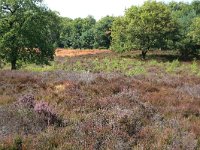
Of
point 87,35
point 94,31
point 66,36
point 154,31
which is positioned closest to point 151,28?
point 154,31

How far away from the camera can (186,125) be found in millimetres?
7973

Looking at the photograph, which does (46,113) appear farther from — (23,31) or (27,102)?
(23,31)

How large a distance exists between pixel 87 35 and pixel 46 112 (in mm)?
82316

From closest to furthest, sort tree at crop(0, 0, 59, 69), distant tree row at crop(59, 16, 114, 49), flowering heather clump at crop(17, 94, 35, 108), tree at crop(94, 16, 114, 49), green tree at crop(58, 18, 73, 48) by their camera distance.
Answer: flowering heather clump at crop(17, 94, 35, 108) → tree at crop(0, 0, 59, 69) → tree at crop(94, 16, 114, 49) → distant tree row at crop(59, 16, 114, 49) → green tree at crop(58, 18, 73, 48)

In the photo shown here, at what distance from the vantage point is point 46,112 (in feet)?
26.4

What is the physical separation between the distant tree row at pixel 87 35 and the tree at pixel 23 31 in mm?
61769

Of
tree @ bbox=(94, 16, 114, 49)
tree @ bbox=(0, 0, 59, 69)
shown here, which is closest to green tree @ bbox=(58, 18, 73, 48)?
tree @ bbox=(94, 16, 114, 49)

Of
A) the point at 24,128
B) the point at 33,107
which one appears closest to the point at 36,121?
the point at 24,128

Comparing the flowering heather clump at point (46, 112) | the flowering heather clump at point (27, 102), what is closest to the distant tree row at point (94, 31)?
the flowering heather clump at point (27, 102)

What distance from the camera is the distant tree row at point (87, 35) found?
89188 millimetres

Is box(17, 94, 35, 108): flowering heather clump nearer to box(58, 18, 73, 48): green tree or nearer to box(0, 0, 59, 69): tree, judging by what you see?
box(0, 0, 59, 69): tree

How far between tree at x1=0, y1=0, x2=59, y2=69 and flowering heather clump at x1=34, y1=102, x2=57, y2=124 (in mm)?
15766

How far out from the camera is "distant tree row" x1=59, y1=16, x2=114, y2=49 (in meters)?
89.2

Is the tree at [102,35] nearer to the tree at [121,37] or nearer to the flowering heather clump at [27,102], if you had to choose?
the tree at [121,37]
